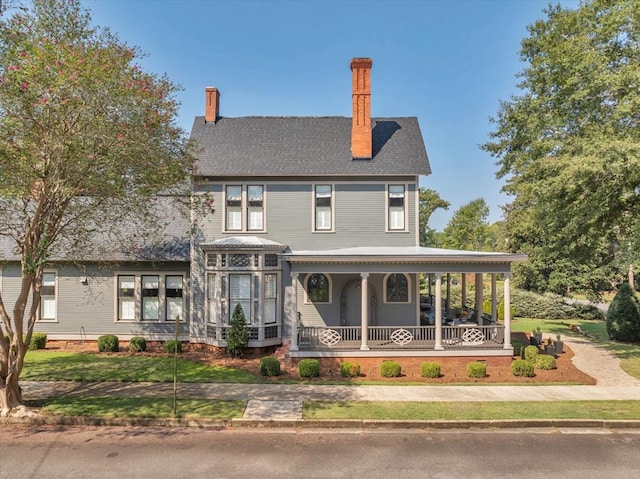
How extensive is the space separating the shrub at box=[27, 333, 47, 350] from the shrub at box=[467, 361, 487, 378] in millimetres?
17685

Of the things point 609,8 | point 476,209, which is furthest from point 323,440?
point 476,209

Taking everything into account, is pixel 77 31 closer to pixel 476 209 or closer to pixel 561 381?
pixel 561 381

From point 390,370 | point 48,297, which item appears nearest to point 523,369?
point 390,370

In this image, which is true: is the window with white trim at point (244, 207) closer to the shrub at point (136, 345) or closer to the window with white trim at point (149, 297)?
the window with white trim at point (149, 297)

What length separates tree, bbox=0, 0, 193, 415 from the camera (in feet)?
31.0

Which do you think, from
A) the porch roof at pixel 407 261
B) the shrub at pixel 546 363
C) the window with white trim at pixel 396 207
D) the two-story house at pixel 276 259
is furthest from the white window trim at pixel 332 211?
the shrub at pixel 546 363

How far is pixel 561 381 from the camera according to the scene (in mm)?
13750

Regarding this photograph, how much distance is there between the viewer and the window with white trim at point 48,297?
19.1m

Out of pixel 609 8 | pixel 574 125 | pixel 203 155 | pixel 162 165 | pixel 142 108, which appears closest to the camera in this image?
pixel 142 108

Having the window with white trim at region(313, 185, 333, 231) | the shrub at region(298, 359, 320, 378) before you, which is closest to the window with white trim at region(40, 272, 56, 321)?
the window with white trim at region(313, 185, 333, 231)

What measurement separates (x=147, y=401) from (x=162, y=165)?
662 centimetres

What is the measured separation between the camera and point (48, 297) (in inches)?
754

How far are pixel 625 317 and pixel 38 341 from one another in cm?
2881

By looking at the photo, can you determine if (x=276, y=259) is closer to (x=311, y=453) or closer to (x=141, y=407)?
(x=141, y=407)
